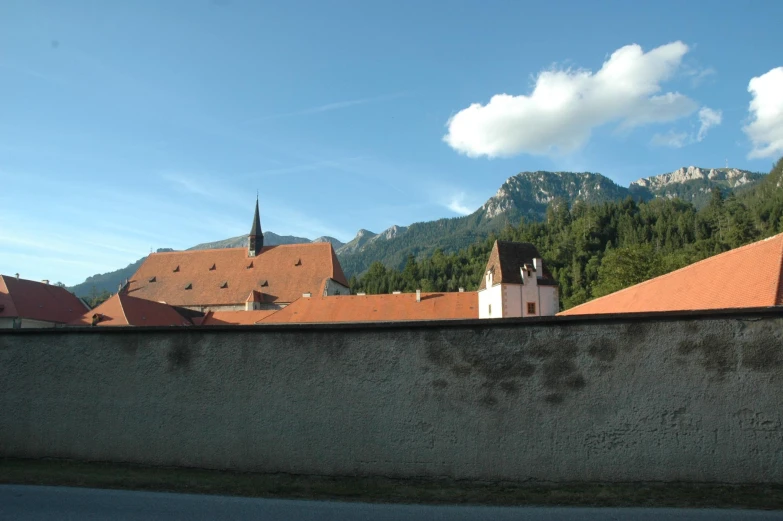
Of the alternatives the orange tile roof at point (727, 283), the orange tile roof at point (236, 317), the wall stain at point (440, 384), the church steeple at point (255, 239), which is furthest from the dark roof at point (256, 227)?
Result: the wall stain at point (440, 384)

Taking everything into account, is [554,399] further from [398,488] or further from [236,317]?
[236,317]

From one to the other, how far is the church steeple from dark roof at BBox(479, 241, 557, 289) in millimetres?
37385

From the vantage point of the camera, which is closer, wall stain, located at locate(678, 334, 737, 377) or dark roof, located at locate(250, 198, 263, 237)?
wall stain, located at locate(678, 334, 737, 377)

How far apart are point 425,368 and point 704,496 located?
397 cm

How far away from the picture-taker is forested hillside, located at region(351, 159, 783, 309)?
11100 cm

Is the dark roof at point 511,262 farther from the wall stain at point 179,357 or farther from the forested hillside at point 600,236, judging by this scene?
the forested hillside at point 600,236

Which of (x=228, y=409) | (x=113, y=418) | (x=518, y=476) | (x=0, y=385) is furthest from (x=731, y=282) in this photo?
(x=0, y=385)

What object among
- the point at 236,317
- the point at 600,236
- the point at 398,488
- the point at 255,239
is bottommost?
the point at 398,488

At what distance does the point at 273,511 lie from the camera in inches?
277

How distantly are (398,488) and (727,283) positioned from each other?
54.1ft

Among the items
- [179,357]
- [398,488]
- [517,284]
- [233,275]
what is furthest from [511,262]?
[398,488]

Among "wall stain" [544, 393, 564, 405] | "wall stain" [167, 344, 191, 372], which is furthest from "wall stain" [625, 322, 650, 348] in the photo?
"wall stain" [167, 344, 191, 372]

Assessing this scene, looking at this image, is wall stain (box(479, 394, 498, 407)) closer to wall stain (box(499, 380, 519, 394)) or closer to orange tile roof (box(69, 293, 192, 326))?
wall stain (box(499, 380, 519, 394))

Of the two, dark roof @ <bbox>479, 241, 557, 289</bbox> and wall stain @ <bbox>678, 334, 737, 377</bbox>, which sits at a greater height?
dark roof @ <bbox>479, 241, 557, 289</bbox>
